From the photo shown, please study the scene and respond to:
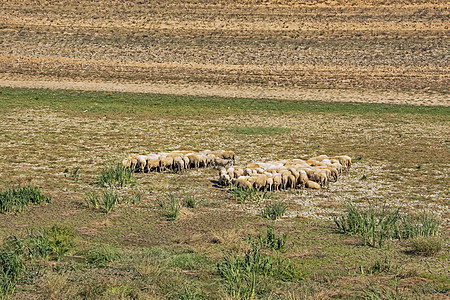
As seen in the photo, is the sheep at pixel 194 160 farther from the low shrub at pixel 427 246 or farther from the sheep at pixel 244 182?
the low shrub at pixel 427 246

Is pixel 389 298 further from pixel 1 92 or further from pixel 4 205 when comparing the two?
pixel 1 92

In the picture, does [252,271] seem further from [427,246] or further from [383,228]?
[383,228]

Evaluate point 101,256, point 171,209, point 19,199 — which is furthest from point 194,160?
point 101,256

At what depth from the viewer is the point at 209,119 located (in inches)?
1160

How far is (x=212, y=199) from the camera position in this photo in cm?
1503

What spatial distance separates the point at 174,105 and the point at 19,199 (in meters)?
21.2

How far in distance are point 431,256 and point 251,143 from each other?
42.8 ft

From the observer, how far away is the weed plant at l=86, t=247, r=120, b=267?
33.1 feet

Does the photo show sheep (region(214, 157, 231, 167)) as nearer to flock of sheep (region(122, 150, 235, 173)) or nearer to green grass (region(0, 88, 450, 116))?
flock of sheep (region(122, 150, 235, 173))

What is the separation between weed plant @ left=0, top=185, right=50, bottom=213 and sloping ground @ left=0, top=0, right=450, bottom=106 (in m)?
26.7

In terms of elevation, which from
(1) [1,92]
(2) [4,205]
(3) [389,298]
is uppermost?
(3) [389,298]

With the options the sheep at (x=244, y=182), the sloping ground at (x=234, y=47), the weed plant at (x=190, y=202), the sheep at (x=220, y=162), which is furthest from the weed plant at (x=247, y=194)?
the sloping ground at (x=234, y=47)

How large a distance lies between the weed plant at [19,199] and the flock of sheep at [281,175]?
4717 millimetres

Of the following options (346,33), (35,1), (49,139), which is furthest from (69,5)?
(49,139)
